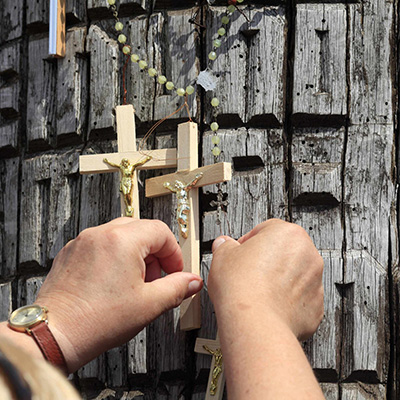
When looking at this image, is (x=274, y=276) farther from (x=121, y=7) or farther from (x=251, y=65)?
(x=121, y=7)

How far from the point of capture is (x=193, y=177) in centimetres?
188

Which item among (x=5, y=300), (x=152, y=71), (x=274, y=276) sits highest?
(x=152, y=71)

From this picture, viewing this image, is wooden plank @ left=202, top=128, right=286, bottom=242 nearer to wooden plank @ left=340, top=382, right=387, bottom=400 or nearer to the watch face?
wooden plank @ left=340, top=382, right=387, bottom=400

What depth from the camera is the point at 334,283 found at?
187 centimetres

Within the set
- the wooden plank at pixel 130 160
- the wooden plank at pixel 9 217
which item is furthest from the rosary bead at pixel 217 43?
the wooden plank at pixel 9 217

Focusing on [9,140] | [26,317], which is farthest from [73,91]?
[26,317]

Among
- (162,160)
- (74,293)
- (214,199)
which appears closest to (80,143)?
(162,160)

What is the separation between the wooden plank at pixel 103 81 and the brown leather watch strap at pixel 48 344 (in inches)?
36.6

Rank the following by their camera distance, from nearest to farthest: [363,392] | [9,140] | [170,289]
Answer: [170,289]
[363,392]
[9,140]

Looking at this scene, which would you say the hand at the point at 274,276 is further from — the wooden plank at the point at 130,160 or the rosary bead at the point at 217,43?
the rosary bead at the point at 217,43

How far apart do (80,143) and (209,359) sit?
35.5 inches

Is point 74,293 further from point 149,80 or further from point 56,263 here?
point 149,80

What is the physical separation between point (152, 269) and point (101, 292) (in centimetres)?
27

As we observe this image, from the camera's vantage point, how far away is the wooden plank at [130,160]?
1955 mm
